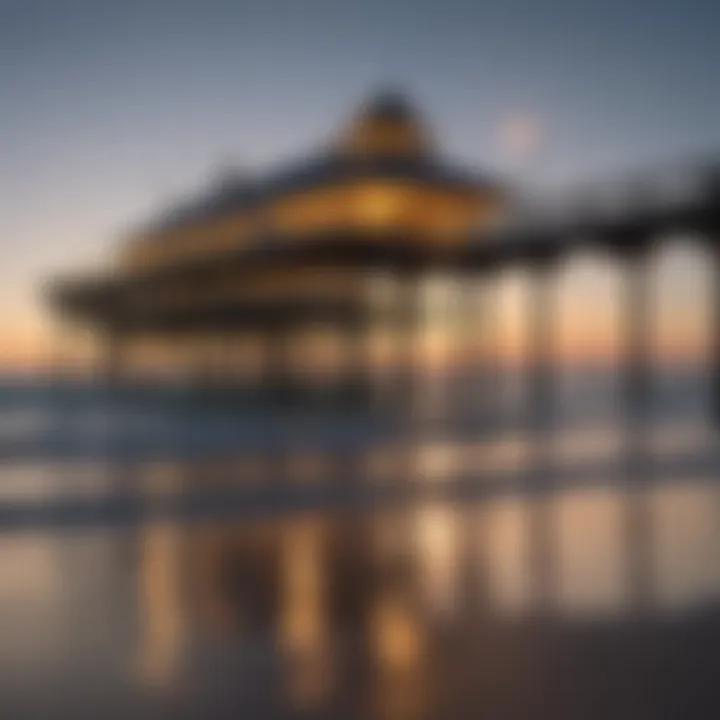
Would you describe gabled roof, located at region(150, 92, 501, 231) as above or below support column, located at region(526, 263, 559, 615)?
above

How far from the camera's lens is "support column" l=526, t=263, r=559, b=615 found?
14.5 feet

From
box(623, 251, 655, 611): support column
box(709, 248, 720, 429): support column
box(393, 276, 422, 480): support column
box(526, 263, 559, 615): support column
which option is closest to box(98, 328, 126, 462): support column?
box(393, 276, 422, 480): support column

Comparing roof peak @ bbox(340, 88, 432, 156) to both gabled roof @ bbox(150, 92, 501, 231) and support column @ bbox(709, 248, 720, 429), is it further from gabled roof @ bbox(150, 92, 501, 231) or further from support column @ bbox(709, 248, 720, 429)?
support column @ bbox(709, 248, 720, 429)

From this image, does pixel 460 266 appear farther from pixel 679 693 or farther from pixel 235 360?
pixel 235 360

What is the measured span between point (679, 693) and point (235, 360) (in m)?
28.3

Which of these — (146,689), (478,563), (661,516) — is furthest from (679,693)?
(661,516)

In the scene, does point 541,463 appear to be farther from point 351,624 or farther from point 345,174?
point 345,174

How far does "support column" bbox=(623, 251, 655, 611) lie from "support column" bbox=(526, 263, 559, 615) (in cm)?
42

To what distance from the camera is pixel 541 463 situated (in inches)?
410

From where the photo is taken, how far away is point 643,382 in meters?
17.1

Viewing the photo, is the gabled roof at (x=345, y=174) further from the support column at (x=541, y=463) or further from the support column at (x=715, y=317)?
the support column at (x=715, y=317)

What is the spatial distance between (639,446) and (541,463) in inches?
106

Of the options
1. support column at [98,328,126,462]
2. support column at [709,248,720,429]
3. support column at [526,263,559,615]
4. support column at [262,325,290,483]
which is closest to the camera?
support column at [526,263,559,615]

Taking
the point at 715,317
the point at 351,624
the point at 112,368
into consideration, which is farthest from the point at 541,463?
the point at 112,368
